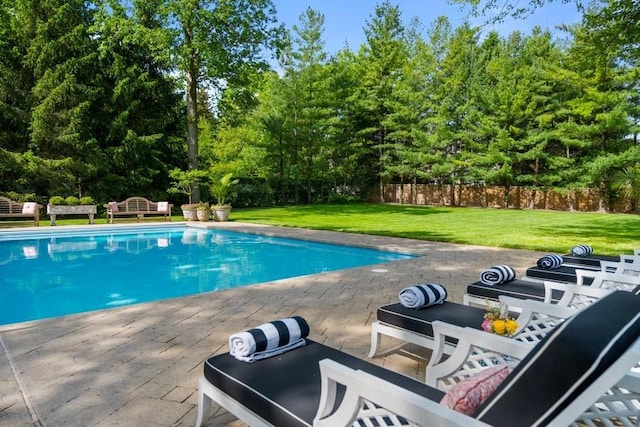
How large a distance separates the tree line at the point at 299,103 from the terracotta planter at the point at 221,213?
1457 mm

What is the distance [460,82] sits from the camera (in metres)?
22.6

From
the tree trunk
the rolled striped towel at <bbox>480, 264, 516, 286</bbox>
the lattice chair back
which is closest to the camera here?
the lattice chair back

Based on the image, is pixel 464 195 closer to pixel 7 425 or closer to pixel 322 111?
pixel 322 111

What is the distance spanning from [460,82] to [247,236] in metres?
16.4

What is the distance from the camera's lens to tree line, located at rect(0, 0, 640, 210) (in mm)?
16156

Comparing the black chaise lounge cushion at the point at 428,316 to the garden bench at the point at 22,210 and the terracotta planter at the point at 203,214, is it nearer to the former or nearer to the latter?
the terracotta planter at the point at 203,214

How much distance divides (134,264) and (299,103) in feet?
56.5

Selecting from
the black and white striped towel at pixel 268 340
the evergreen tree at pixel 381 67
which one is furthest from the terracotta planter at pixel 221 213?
the black and white striped towel at pixel 268 340

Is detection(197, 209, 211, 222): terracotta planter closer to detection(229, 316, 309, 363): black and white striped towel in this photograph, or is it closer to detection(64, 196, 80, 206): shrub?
detection(64, 196, 80, 206): shrub

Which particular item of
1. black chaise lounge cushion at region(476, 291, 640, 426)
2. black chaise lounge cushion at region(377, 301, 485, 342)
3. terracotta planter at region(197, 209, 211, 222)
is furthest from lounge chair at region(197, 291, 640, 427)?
terracotta planter at region(197, 209, 211, 222)

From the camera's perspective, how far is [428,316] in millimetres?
3100

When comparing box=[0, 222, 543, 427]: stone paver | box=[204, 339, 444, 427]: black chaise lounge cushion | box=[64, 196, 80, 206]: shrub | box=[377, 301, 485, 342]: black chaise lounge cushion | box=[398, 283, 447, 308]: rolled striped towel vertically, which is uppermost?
box=[64, 196, 80, 206]: shrub

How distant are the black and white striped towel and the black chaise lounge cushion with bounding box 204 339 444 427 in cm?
4

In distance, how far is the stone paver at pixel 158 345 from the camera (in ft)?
7.92
